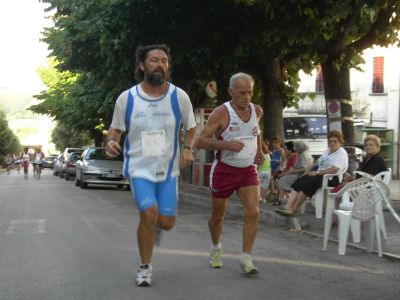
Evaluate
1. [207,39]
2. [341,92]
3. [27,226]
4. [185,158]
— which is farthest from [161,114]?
[207,39]

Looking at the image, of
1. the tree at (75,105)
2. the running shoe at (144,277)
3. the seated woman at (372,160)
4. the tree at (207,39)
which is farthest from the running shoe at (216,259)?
the tree at (75,105)

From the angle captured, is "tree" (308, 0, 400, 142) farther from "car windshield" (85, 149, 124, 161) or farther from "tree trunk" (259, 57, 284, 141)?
"car windshield" (85, 149, 124, 161)

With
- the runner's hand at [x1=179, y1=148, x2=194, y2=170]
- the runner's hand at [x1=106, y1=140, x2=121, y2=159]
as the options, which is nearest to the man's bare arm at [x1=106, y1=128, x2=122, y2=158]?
the runner's hand at [x1=106, y1=140, x2=121, y2=159]

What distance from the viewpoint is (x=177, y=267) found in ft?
22.6

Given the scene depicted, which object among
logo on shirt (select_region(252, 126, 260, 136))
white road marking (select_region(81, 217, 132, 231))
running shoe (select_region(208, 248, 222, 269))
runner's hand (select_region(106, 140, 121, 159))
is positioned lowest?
white road marking (select_region(81, 217, 132, 231))

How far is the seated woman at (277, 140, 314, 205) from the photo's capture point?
1273 cm

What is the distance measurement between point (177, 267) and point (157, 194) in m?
1.31

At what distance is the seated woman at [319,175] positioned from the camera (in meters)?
10.1

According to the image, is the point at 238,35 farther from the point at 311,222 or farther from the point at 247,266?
the point at 247,266

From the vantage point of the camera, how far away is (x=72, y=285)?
6023 mm

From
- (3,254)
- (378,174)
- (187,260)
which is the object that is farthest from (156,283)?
(378,174)

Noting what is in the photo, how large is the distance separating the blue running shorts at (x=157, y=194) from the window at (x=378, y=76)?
1061 inches

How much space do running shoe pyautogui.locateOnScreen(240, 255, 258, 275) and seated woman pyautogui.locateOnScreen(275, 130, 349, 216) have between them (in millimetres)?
3401

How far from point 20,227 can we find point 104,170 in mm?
12558
